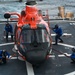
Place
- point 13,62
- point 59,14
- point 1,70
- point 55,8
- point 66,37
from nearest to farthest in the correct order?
point 1,70 → point 13,62 → point 66,37 → point 59,14 → point 55,8

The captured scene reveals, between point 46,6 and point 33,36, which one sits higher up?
point 46,6

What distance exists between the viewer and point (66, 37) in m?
22.5

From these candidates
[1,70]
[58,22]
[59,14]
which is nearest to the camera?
[1,70]

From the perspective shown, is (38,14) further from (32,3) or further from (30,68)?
(30,68)

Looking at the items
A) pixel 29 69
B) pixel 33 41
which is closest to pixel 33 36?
pixel 33 41

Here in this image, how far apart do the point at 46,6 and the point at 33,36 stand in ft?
63.9

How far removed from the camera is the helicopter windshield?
16.1 m

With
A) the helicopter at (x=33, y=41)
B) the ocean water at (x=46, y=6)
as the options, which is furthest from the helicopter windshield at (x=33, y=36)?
the ocean water at (x=46, y=6)

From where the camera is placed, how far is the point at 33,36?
634 inches

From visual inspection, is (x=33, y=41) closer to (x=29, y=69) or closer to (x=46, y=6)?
(x=29, y=69)

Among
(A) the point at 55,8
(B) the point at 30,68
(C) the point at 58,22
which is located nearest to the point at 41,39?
(B) the point at 30,68

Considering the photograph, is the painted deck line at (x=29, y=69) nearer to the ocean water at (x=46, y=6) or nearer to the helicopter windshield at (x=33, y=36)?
the helicopter windshield at (x=33, y=36)

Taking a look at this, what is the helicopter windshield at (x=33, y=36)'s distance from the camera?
16.1 meters

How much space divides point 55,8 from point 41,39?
59.8 feet
